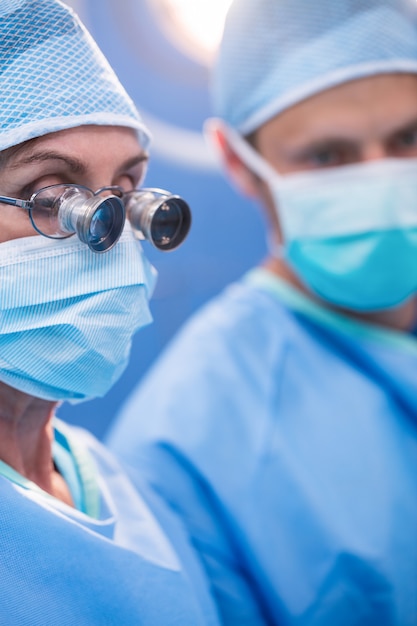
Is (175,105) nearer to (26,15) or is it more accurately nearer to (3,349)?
(26,15)

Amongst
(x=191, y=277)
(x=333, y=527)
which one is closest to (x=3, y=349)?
(x=333, y=527)

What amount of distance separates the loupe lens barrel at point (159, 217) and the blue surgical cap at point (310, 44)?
64 cm

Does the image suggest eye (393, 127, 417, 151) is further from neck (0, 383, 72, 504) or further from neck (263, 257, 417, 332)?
neck (0, 383, 72, 504)

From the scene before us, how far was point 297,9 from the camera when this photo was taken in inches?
54.1

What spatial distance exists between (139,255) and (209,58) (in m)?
1.33

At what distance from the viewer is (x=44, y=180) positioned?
2.52 ft

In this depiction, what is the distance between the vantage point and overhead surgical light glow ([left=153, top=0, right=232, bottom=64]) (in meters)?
1.81

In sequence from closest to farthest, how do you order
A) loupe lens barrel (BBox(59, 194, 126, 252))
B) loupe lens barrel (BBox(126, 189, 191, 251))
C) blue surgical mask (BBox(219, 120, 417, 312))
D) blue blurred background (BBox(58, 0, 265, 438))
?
1. loupe lens barrel (BBox(59, 194, 126, 252))
2. loupe lens barrel (BBox(126, 189, 191, 251))
3. blue surgical mask (BBox(219, 120, 417, 312))
4. blue blurred background (BBox(58, 0, 265, 438))

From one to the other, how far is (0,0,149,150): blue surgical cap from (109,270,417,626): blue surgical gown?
0.66 metres

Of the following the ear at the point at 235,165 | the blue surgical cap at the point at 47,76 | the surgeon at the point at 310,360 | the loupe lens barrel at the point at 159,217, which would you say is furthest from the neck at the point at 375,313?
the blue surgical cap at the point at 47,76

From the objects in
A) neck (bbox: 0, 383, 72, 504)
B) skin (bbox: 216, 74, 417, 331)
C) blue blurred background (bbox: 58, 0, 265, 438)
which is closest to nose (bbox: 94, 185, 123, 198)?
neck (bbox: 0, 383, 72, 504)

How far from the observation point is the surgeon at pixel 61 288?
0.74 metres

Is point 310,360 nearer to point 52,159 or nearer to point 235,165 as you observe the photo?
point 235,165

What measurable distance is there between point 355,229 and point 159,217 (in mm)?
612
